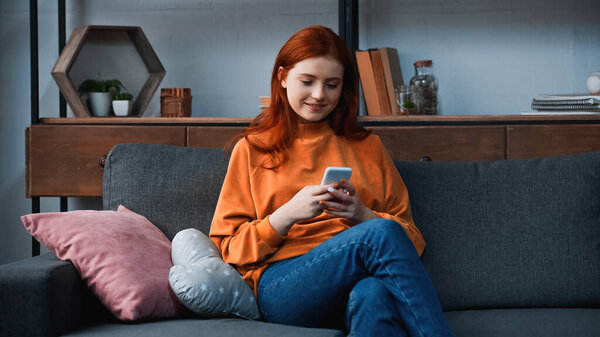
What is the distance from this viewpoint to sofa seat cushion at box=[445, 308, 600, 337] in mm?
1416

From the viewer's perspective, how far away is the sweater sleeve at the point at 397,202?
161 cm

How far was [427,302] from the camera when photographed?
1254 millimetres

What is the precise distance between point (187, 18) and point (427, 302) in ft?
6.06

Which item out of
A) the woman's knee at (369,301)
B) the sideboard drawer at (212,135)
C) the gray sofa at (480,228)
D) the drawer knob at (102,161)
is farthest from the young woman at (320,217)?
the drawer knob at (102,161)

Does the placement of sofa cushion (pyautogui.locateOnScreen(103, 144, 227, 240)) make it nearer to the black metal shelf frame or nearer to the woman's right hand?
the woman's right hand

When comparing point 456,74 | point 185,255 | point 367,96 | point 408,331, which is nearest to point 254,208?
point 185,255

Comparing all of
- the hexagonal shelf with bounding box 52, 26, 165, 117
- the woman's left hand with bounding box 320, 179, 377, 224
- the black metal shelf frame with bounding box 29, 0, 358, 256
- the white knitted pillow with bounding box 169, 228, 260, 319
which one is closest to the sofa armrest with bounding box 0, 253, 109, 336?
the white knitted pillow with bounding box 169, 228, 260, 319

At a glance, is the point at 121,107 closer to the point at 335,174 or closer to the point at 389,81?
the point at 389,81

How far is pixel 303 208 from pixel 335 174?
0.36ft

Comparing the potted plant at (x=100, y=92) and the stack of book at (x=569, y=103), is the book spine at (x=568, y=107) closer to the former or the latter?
the stack of book at (x=569, y=103)

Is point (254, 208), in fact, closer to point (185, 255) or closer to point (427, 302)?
point (185, 255)

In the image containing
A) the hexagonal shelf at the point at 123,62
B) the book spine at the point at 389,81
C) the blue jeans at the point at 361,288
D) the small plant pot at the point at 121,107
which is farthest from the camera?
the hexagonal shelf at the point at 123,62

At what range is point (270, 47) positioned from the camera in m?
2.64

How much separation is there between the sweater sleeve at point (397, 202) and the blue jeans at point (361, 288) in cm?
28
